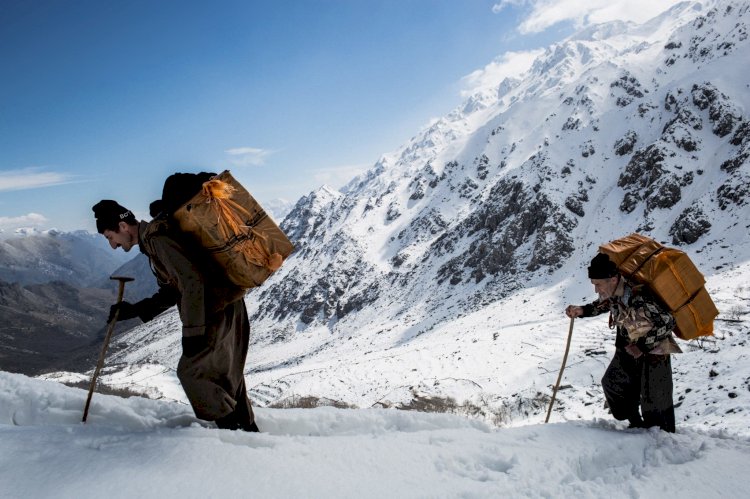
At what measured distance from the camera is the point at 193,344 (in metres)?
3.43

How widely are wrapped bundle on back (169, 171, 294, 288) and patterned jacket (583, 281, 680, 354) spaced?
149 inches

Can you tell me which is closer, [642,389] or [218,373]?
[218,373]

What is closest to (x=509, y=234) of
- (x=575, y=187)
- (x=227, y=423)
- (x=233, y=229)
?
(x=575, y=187)

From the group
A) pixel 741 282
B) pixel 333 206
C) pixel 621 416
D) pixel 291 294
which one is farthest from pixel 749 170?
pixel 333 206

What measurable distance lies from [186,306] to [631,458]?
4384mm

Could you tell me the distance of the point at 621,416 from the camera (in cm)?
505

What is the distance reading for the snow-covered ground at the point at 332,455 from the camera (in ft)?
8.67

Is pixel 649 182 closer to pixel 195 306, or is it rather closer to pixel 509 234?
pixel 509 234

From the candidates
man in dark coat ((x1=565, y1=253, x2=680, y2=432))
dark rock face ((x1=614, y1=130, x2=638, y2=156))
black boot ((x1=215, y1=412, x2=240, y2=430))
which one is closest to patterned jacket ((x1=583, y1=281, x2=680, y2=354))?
man in dark coat ((x1=565, y1=253, x2=680, y2=432))

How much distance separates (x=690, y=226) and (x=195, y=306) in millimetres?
49627

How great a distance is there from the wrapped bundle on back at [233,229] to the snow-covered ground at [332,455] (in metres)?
1.43

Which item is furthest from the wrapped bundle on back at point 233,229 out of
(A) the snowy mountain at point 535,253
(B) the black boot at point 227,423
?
(A) the snowy mountain at point 535,253

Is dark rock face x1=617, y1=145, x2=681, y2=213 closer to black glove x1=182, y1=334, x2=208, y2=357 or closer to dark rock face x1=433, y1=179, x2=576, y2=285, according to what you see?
dark rock face x1=433, y1=179, x2=576, y2=285

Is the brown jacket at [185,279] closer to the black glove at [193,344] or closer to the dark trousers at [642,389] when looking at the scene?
the black glove at [193,344]
